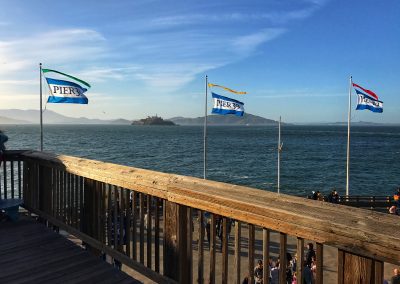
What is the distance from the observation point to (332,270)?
11.1 m

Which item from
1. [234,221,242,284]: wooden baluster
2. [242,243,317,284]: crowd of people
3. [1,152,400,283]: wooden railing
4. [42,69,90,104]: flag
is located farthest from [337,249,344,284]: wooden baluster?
[42,69,90,104]: flag

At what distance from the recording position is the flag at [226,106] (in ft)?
79.5

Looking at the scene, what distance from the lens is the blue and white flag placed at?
85.3ft

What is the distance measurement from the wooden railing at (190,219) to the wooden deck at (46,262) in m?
0.23

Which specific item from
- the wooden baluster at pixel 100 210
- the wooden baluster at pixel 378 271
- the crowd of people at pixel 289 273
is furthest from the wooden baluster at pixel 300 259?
the crowd of people at pixel 289 273

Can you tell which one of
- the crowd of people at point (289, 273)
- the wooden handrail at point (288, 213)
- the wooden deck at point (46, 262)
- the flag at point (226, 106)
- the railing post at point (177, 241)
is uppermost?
the flag at point (226, 106)

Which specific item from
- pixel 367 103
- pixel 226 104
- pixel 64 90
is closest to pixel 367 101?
pixel 367 103

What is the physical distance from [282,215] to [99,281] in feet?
8.56

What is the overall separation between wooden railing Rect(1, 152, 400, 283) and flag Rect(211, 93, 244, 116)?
18.4m

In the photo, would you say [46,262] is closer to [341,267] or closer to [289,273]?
[341,267]

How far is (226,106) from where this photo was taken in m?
24.4

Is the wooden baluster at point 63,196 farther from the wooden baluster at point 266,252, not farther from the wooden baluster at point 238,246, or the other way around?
the wooden baluster at point 266,252

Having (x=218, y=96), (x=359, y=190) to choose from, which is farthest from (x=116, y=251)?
(x=359, y=190)

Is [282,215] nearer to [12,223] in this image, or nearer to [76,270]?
[76,270]
